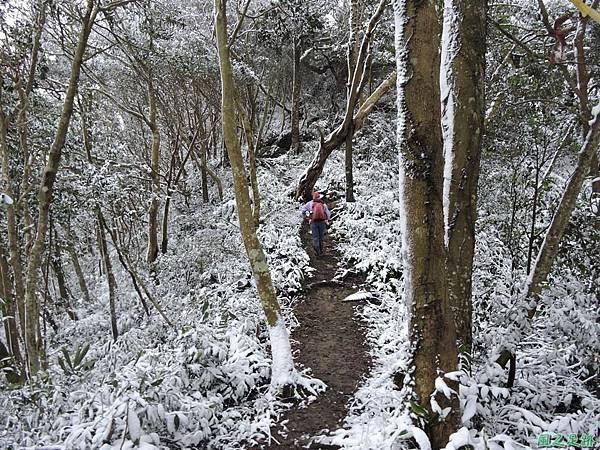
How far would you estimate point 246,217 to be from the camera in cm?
541

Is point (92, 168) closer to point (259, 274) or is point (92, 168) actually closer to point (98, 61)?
point (259, 274)

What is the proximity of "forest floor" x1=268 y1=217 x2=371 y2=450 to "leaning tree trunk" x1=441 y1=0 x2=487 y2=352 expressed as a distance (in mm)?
1790

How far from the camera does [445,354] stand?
11.5 ft

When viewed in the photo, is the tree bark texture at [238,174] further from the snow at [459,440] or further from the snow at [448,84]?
the snow at [459,440]

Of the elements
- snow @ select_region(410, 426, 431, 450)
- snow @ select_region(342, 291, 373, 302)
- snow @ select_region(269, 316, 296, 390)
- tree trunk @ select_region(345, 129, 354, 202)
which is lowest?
snow @ select_region(410, 426, 431, 450)

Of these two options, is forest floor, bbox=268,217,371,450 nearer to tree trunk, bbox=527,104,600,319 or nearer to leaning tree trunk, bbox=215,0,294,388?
leaning tree trunk, bbox=215,0,294,388

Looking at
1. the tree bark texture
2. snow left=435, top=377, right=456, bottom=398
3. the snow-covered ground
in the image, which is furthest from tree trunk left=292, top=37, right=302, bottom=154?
snow left=435, top=377, right=456, bottom=398

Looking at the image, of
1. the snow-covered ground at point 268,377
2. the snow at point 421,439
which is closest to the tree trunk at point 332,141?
the snow-covered ground at point 268,377

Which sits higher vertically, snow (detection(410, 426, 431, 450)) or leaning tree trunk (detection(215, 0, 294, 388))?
leaning tree trunk (detection(215, 0, 294, 388))

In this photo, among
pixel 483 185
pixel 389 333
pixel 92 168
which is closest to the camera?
pixel 389 333

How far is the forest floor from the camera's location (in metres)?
4.71

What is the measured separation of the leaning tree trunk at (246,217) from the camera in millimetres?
5262

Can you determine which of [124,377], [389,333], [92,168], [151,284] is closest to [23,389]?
[124,377]

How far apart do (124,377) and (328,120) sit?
1856cm
